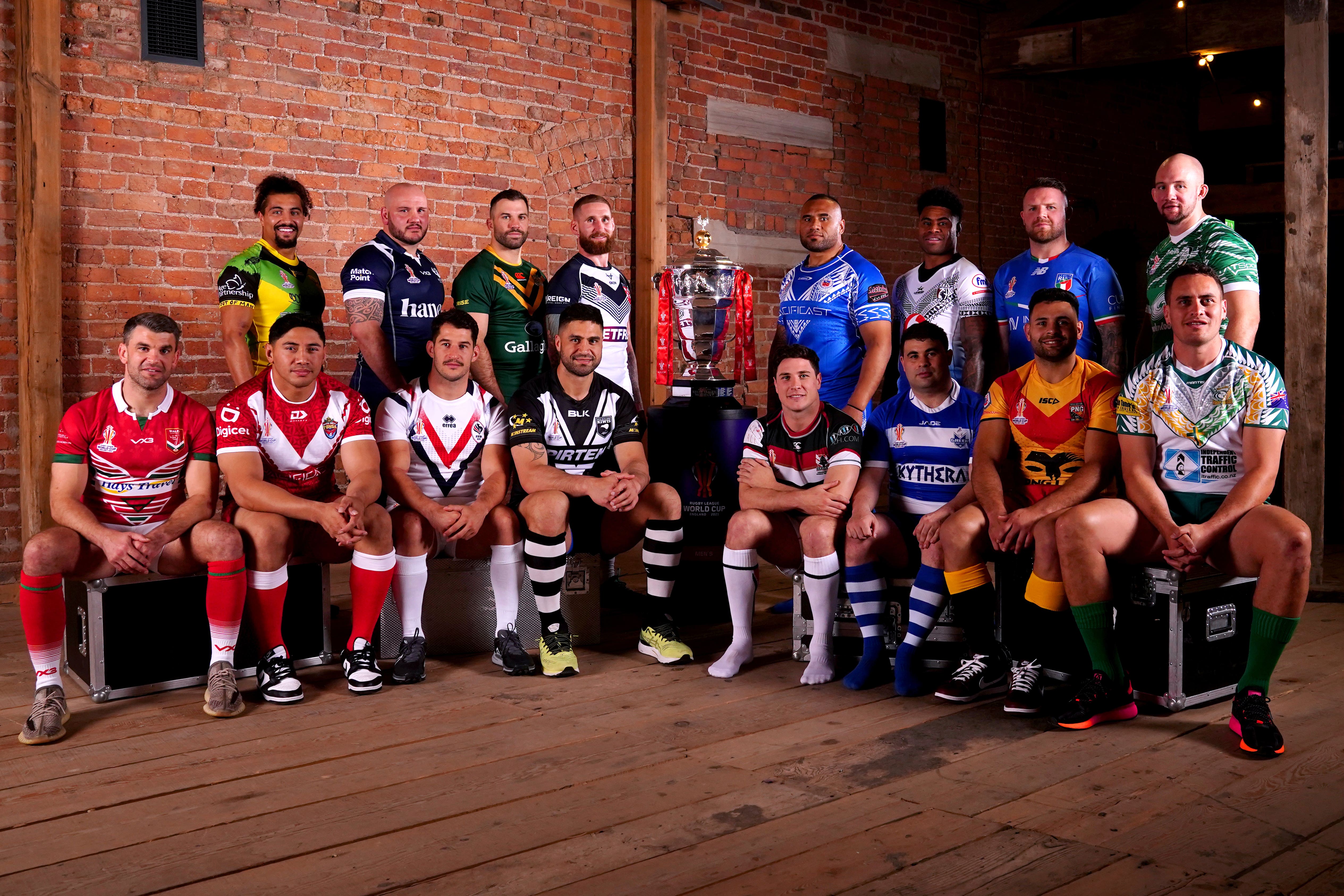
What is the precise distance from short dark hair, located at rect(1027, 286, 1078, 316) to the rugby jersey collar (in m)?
2.57

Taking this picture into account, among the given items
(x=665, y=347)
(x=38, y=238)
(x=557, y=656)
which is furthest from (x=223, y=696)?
(x=38, y=238)

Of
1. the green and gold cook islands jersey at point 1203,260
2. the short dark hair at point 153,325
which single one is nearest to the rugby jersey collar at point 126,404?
the short dark hair at point 153,325

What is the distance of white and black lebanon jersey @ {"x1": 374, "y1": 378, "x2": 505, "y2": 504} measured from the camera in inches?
153

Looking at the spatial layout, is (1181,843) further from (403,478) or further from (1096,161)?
(1096,161)

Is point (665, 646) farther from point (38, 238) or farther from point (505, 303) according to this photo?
point (38, 238)

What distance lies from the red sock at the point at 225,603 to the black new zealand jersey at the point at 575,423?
0.99 metres

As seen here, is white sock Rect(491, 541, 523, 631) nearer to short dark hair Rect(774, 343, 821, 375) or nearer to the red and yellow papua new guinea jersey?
short dark hair Rect(774, 343, 821, 375)

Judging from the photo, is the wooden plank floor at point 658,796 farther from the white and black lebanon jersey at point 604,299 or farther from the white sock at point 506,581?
the white and black lebanon jersey at point 604,299

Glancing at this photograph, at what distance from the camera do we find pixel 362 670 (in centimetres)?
355

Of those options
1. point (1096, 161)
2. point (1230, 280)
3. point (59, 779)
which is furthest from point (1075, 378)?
point (1096, 161)

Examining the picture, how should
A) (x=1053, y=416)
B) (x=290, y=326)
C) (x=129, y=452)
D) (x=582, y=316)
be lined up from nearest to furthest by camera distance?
(x=129, y=452), (x=1053, y=416), (x=290, y=326), (x=582, y=316)

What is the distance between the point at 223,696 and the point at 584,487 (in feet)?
4.13

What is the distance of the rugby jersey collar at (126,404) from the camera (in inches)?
134

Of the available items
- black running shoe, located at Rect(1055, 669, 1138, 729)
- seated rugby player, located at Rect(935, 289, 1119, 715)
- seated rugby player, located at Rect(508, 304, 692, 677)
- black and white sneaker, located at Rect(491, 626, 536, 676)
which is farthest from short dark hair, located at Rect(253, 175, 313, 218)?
black running shoe, located at Rect(1055, 669, 1138, 729)
